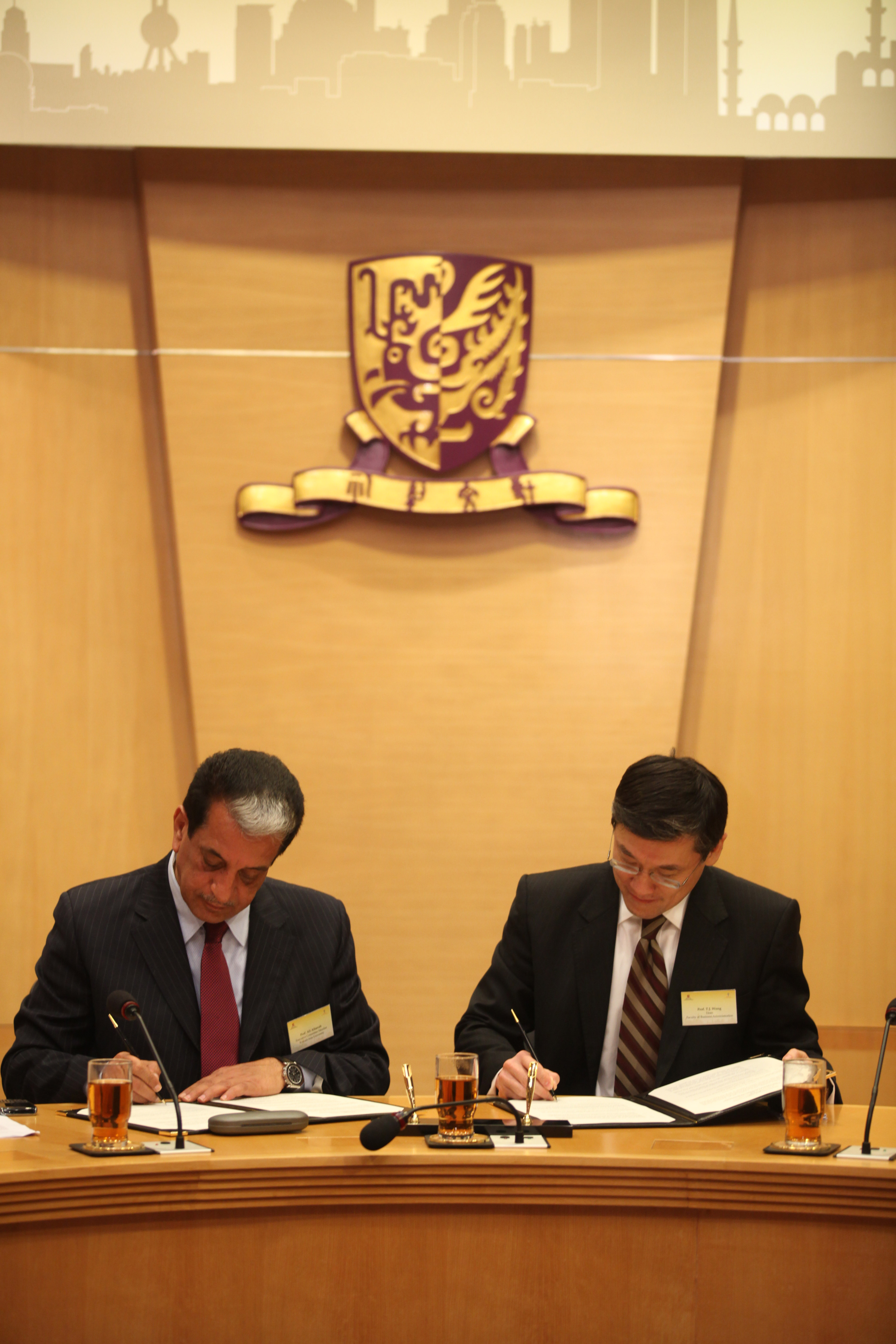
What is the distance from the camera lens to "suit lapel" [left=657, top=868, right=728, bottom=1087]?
2.40 metres

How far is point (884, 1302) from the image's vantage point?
1.64 metres

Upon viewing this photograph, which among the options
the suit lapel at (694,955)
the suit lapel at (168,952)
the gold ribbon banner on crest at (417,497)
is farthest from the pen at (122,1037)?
the gold ribbon banner on crest at (417,497)

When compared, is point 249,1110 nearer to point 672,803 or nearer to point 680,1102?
point 680,1102

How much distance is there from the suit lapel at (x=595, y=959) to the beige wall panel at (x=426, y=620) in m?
1.45

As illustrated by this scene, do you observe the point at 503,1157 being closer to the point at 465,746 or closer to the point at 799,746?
the point at 465,746

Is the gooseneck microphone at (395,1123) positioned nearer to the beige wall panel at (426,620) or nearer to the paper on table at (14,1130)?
the paper on table at (14,1130)

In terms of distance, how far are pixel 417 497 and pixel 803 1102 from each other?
8.46 ft

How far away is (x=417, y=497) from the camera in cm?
404

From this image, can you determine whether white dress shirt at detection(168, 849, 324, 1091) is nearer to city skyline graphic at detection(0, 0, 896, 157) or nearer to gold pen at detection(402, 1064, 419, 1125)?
gold pen at detection(402, 1064, 419, 1125)

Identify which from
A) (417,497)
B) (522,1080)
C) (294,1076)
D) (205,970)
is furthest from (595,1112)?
(417,497)

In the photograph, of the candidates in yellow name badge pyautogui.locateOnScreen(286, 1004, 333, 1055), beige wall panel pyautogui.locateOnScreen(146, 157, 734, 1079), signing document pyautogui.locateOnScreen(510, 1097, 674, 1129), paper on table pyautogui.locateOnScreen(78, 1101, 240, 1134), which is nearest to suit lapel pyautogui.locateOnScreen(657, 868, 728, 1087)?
signing document pyautogui.locateOnScreen(510, 1097, 674, 1129)

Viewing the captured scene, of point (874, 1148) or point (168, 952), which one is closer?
point (874, 1148)

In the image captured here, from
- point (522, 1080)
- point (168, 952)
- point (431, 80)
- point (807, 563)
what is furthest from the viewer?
point (807, 563)

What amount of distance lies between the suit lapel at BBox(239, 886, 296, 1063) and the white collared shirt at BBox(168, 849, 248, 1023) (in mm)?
12
